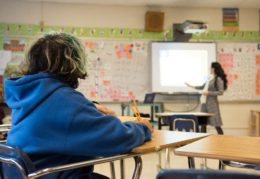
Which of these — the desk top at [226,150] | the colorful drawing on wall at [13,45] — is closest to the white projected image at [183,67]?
the colorful drawing on wall at [13,45]

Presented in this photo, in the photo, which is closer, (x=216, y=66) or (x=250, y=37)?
(x=216, y=66)

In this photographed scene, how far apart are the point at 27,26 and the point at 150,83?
238 cm

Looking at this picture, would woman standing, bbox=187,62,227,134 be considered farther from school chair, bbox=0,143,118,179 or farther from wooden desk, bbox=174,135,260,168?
school chair, bbox=0,143,118,179

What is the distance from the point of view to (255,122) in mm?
5957

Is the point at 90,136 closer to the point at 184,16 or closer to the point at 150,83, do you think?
the point at 150,83

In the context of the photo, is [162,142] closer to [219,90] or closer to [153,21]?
[219,90]

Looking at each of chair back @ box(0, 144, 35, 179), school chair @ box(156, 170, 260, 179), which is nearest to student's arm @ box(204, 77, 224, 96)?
chair back @ box(0, 144, 35, 179)

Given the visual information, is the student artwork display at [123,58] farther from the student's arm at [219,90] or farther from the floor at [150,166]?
the floor at [150,166]

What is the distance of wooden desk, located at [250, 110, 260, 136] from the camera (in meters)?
5.72

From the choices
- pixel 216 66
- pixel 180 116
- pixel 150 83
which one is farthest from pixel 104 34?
pixel 180 116

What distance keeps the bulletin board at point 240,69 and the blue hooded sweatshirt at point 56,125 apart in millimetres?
5103

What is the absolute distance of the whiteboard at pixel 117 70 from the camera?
570 cm

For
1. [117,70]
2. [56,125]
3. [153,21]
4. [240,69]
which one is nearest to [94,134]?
[56,125]

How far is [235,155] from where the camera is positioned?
1149mm
